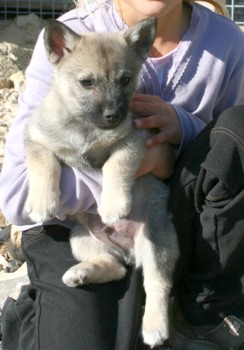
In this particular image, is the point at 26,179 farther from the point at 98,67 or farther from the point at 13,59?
the point at 13,59

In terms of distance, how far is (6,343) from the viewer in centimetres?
301

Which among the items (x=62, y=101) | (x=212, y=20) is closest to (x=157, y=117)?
(x=62, y=101)

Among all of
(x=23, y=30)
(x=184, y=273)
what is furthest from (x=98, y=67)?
(x=23, y=30)

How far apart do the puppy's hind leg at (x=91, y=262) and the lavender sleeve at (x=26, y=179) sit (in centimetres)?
12

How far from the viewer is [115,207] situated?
267cm

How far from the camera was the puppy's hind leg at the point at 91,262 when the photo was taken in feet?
9.26

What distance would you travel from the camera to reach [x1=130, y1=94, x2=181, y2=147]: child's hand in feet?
9.30

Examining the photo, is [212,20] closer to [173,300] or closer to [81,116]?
[81,116]

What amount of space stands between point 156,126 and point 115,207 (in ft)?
1.30

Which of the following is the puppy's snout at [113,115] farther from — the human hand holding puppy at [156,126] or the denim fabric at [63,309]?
the denim fabric at [63,309]

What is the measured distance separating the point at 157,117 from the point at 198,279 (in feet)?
2.22

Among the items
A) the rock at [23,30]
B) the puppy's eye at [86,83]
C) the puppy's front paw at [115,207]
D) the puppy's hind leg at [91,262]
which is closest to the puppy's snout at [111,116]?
the puppy's eye at [86,83]

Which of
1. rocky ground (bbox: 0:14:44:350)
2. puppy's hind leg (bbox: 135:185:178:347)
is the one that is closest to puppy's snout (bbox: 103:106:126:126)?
puppy's hind leg (bbox: 135:185:178:347)

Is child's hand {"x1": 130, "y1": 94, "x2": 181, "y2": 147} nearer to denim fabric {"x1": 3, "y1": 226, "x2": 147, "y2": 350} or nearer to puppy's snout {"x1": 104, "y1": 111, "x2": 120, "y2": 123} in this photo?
puppy's snout {"x1": 104, "y1": 111, "x2": 120, "y2": 123}
